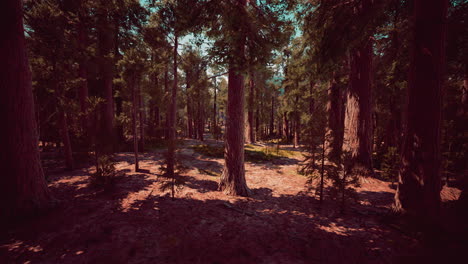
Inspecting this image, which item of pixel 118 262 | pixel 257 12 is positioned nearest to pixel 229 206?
pixel 118 262

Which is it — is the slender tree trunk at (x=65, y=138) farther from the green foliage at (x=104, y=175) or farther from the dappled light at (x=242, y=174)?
the green foliage at (x=104, y=175)

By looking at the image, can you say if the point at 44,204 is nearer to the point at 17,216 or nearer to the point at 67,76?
the point at 17,216

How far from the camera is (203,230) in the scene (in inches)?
169

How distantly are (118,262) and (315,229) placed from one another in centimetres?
460

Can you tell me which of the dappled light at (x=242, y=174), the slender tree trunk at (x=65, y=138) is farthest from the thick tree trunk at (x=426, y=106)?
the slender tree trunk at (x=65, y=138)

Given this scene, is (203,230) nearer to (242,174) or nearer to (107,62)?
(242,174)

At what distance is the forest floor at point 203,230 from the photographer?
3.33 metres

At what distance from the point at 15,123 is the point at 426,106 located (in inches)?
440

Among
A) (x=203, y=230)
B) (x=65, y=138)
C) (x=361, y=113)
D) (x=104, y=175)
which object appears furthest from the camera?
(x=65, y=138)

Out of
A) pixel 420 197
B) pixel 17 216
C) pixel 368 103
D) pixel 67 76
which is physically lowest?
pixel 17 216

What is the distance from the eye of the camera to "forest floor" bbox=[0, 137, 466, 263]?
3.33 m

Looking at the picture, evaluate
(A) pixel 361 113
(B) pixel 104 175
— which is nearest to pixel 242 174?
(B) pixel 104 175

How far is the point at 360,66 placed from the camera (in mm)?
8242

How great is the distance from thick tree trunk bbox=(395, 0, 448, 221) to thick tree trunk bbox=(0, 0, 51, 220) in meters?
10.6
